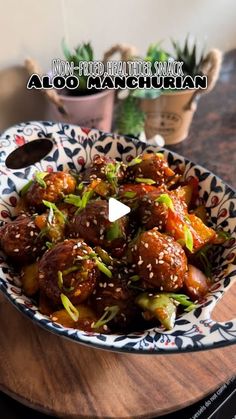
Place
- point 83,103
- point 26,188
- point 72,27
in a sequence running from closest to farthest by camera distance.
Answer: point 26,188 < point 83,103 < point 72,27

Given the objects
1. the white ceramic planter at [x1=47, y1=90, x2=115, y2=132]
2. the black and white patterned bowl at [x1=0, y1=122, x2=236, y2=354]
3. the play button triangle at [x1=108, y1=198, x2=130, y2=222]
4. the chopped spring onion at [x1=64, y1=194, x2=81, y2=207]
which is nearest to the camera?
the black and white patterned bowl at [x1=0, y1=122, x2=236, y2=354]

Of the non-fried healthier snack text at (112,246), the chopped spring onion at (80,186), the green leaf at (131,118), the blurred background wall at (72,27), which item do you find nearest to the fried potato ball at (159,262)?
the non-fried healthier snack text at (112,246)

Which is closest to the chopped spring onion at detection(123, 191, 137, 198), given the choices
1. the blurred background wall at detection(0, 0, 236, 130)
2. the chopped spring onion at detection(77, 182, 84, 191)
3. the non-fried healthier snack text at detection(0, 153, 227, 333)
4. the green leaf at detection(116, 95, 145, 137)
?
the non-fried healthier snack text at detection(0, 153, 227, 333)

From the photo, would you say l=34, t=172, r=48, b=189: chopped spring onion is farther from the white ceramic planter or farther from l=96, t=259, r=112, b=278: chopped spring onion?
the white ceramic planter

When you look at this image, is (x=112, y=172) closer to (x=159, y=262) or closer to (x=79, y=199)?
(x=79, y=199)

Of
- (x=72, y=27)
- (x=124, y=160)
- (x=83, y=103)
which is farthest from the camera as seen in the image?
(x=72, y=27)

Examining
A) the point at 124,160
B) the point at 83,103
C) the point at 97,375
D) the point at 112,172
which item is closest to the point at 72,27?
the point at 83,103

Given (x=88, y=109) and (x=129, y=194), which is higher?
(x=88, y=109)
